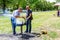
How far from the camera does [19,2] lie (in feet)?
228

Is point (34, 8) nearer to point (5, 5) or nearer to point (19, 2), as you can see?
point (19, 2)

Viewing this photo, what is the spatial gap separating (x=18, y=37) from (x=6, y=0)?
5344cm

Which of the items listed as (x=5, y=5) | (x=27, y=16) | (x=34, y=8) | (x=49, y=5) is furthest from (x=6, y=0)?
(x=27, y=16)

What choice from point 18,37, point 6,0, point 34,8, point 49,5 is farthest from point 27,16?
point 49,5

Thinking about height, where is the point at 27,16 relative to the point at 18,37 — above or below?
above

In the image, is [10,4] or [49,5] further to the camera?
[49,5]

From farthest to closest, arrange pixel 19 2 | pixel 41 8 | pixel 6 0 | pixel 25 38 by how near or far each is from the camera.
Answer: pixel 41 8 < pixel 19 2 < pixel 6 0 < pixel 25 38

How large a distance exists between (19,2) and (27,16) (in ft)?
187

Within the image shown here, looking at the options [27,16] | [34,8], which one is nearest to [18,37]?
[27,16]

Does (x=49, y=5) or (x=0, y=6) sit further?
(x=49, y=5)

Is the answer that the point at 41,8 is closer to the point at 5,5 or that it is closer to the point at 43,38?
the point at 5,5

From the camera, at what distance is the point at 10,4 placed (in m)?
66.9

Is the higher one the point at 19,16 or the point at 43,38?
the point at 19,16

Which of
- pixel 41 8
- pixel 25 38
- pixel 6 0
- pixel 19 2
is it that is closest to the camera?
pixel 25 38
